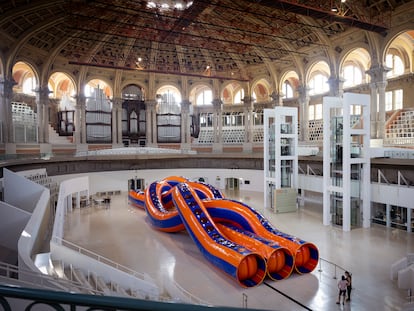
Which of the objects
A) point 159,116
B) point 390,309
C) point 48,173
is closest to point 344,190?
point 390,309

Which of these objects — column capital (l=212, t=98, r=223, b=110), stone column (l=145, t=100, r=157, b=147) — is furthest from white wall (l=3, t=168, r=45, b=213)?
column capital (l=212, t=98, r=223, b=110)

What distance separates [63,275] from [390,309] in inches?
375

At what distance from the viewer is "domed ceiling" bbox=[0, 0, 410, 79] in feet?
69.2

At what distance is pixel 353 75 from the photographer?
30.8 metres

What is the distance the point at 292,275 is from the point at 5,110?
23.0 meters

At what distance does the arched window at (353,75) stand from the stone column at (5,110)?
28131mm

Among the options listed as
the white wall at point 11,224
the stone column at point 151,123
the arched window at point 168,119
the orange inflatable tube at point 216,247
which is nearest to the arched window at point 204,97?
the arched window at point 168,119

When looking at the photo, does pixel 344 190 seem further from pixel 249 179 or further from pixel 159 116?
pixel 159 116

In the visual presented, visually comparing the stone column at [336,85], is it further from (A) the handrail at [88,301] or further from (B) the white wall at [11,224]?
(A) the handrail at [88,301]

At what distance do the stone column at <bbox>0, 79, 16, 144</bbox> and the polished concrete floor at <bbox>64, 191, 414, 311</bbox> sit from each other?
907 centimetres

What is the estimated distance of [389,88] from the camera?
27.1m

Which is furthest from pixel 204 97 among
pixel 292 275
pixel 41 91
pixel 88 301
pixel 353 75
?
pixel 88 301

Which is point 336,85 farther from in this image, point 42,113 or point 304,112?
point 42,113

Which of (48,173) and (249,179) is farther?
(249,179)
